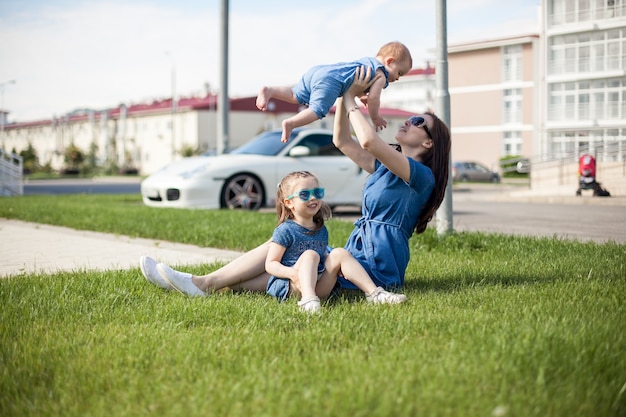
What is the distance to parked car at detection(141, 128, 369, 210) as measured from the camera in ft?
40.5

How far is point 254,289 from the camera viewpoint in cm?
502

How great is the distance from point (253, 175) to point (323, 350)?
30.7 feet

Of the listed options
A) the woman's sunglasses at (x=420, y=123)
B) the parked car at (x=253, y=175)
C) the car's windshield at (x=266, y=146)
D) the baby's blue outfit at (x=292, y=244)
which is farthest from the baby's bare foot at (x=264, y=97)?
the car's windshield at (x=266, y=146)

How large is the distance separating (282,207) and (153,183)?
27.8ft

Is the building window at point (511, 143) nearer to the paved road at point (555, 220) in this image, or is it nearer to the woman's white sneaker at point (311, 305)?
the paved road at point (555, 220)

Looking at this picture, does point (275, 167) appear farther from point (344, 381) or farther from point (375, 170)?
point (344, 381)

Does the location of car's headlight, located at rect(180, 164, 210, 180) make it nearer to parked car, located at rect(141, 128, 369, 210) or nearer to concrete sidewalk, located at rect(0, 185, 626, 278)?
parked car, located at rect(141, 128, 369, 210)

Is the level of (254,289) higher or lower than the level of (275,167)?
lower

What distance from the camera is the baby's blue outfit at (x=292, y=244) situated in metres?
4.74

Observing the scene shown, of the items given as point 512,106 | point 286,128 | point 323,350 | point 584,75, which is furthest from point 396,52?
point 512,106

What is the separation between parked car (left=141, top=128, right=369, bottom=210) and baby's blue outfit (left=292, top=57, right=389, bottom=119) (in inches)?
301

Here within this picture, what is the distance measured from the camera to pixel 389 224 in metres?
4.91

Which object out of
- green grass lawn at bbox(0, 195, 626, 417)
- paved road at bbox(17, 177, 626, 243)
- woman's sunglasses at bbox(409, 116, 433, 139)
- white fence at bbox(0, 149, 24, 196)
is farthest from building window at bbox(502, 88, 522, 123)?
woman's sunglasses at bbox(409, 116, 433, 139)

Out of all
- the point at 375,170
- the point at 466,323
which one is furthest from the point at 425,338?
the point at 375,170
